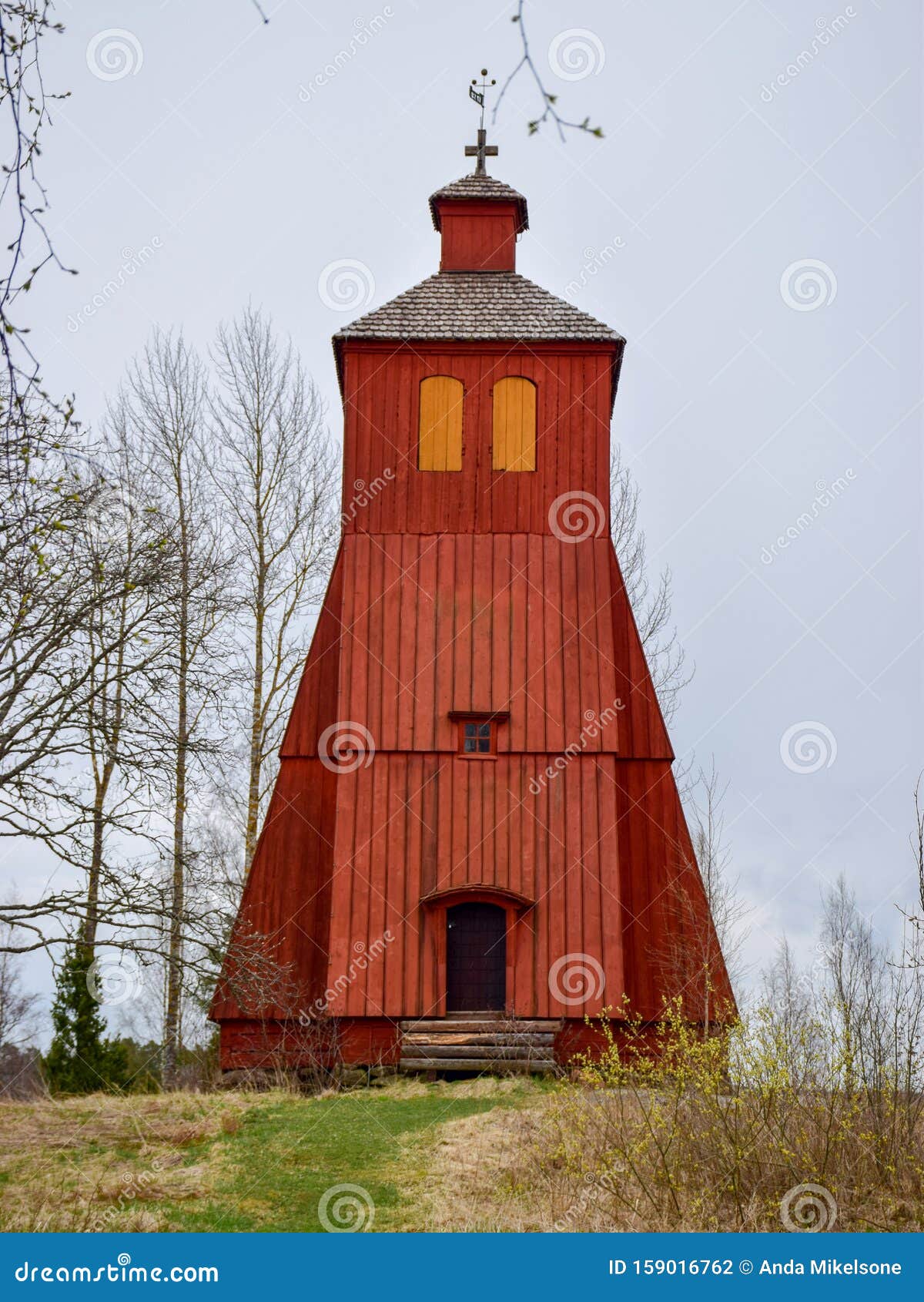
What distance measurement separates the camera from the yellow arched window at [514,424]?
73.6 feet

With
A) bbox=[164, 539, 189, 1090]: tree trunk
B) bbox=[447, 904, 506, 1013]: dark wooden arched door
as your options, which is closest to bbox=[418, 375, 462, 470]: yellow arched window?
bbox=[164, 539, 189, 1090]: tree trunk

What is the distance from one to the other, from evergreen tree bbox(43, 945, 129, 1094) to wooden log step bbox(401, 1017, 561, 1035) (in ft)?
18.4

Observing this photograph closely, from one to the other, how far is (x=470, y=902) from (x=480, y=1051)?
2237 mm

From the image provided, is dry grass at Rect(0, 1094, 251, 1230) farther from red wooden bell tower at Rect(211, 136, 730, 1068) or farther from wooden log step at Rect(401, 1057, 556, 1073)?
red wooden bell tower at Rect(211, 136, 730, 1068)

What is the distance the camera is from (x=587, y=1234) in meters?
8.22

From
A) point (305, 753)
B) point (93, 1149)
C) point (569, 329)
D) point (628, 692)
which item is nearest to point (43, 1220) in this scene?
point (93, 1149)

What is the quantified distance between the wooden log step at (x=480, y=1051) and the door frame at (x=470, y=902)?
79 cm

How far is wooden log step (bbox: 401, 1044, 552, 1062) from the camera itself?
61.0 feet

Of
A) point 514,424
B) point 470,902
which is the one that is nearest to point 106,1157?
point 470,902

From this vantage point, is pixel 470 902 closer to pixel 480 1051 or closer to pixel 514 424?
pixel 480 1051

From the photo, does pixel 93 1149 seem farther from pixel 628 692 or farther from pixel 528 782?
pixel 628 692

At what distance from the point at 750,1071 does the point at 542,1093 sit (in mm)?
7452

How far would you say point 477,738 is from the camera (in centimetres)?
2086

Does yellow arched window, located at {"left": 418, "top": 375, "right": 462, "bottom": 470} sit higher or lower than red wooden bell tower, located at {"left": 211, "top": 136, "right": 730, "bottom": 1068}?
higher
